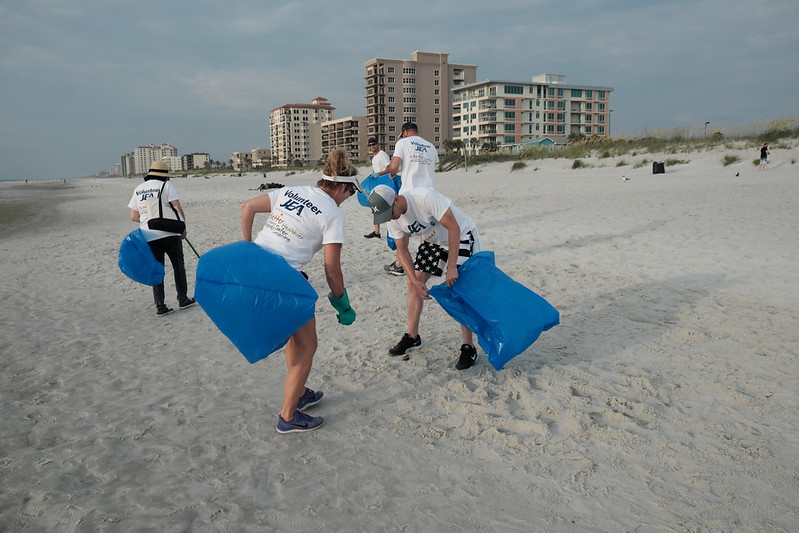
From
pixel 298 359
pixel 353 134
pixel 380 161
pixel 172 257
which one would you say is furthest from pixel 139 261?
pixel 353 134

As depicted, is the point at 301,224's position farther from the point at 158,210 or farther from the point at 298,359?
the point at 158,210

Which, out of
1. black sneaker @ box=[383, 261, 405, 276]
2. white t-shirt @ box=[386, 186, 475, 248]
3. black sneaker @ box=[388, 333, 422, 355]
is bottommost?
black sneaker @ box=[388, 333, 422, 355]

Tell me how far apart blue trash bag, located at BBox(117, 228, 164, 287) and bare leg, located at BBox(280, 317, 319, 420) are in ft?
11.5

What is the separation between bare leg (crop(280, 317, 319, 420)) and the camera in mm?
3229

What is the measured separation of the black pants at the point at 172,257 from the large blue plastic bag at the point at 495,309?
3.68 meters

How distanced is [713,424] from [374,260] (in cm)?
595

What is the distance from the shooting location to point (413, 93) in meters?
86.6

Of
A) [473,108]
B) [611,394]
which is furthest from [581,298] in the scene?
[473,108]

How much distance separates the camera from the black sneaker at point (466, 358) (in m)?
4.28

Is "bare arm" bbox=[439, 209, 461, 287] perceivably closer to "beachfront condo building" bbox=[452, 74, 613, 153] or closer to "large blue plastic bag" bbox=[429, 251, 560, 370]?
"large blue plastic bag" bbox=[429, 251, 560, 370]

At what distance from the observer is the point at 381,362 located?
454cm

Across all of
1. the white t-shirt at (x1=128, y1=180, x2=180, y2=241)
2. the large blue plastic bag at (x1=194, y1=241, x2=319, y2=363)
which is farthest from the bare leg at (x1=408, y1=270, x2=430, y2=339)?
the white t-shirt at (x1=128, y1=180, x2=180, y2=241)

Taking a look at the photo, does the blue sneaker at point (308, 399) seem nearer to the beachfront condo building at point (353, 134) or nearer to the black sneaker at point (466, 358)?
the black sneaker at point (466, 358)

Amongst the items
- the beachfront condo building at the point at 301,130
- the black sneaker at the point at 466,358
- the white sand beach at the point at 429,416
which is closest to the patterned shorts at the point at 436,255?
the black sneaker at the point at 466,358
